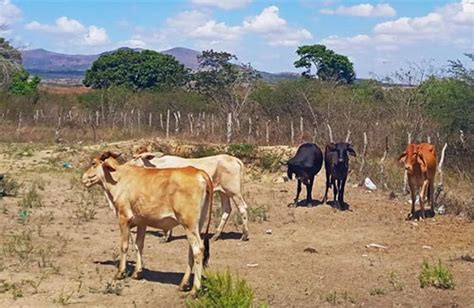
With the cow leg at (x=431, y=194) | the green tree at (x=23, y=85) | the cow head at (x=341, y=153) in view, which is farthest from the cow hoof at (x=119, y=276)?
the green tree at (x=23, y=85)

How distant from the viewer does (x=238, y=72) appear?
38.6m

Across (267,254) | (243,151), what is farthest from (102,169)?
(243,151)

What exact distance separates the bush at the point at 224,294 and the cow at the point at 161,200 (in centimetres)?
79

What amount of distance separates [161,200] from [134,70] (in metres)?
54.1

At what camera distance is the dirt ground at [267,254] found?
29.6 feet

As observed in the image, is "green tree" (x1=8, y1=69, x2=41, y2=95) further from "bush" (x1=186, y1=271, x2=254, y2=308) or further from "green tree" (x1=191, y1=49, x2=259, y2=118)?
"bush" (x1=186, y1=271, x2=254, y2=308)

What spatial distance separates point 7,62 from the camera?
62.5ft

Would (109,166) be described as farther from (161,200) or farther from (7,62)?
(7,62)

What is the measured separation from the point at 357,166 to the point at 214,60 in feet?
68.3

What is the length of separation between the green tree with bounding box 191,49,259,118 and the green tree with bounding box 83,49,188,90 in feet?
53.0

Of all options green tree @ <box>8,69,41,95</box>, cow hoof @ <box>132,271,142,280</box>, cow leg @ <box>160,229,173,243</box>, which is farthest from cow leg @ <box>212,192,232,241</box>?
green tree @ <box>8,69,41,95</box>

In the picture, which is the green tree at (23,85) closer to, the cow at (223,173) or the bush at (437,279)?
the cow at (223,173)

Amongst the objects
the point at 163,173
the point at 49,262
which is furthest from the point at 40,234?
the point at 163,173

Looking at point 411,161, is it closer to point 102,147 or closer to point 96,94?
point 102,147
